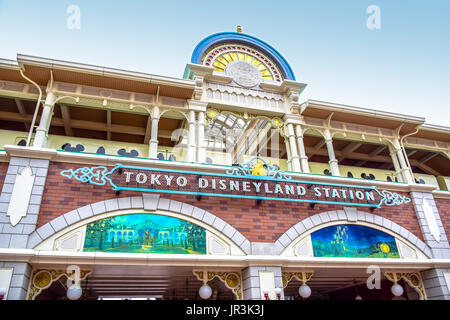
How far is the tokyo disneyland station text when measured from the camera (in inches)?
354

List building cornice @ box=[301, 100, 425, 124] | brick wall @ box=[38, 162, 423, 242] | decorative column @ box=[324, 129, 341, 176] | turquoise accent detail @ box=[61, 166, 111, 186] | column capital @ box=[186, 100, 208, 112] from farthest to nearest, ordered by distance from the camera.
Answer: building cornice @ box=[301, 100, 425, 124] < decorative column @ box=[324, 129, 341, 176] < column capital @ box=[186, 100, 208, 112] < turquoise accent detail @ box=[61, 166, 111, 186] < brick wall @ box=[38, 162, 423, 242]

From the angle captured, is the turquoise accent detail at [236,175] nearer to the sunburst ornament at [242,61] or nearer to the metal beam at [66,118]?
the metal beam at [66,118]

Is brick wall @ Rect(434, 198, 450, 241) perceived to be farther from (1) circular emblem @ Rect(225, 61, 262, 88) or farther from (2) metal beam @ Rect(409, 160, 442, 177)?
(1) circular emblem @ Rect(225, 61, 262, 88)

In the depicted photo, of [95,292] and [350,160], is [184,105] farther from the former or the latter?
[350,160]

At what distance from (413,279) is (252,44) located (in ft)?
35.8

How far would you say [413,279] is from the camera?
11422 mm

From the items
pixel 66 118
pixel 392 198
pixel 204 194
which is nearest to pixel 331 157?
pixel 392 198

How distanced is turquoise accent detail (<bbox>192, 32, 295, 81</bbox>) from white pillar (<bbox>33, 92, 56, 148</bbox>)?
5963mm

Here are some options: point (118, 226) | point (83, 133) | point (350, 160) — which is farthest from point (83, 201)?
point (350, 160)

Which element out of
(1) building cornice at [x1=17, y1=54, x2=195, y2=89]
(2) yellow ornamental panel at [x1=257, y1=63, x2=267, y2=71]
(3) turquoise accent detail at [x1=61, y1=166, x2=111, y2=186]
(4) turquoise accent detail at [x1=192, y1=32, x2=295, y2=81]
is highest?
(4) turquoise accent detail at [x1=192, y1=32, x2=295, y2=81]

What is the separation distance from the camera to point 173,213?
9.79m

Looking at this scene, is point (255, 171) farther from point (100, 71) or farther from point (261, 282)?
point (100, 71)

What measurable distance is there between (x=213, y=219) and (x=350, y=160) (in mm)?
10855

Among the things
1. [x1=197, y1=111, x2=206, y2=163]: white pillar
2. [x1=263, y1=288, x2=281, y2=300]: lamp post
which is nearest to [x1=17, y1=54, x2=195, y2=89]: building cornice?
[x1=197, y1=111, x2=206, y2=163]: white pillar
